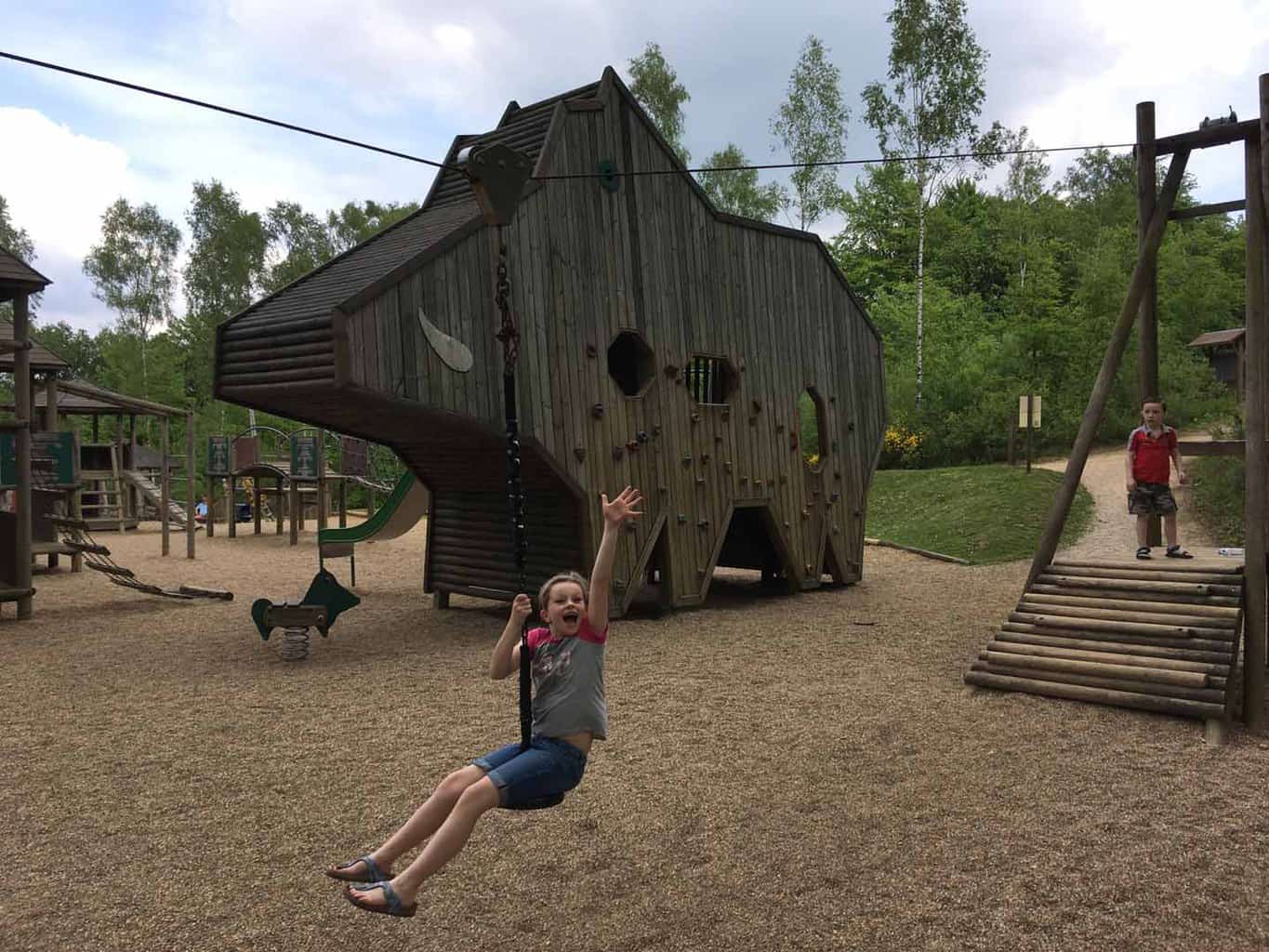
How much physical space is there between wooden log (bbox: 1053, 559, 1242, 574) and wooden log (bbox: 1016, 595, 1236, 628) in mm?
444

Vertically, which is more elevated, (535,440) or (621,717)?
(535,440)

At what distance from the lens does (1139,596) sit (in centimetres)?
771

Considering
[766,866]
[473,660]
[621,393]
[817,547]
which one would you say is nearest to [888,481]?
[817,547]

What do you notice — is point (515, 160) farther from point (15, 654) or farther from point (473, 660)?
point (15, 654)

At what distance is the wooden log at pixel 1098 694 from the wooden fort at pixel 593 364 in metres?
4.34

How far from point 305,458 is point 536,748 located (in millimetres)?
19185

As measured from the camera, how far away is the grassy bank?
61.5 ft

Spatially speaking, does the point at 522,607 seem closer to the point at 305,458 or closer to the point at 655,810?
the point at 655,810

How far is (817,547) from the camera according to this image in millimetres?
13695

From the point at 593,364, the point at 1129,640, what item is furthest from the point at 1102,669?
the point at 593,364

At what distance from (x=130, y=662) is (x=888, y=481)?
810 inches

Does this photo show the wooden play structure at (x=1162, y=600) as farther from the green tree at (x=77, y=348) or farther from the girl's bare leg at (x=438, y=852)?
the green tree at (x=77, y=348)

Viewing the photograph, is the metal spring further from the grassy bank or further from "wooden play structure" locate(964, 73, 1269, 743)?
the grassy bank

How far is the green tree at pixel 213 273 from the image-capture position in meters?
46.5
